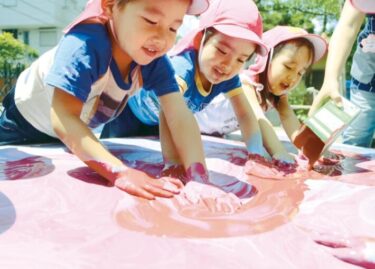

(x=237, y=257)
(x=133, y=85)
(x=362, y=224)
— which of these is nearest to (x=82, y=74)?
(x=133, y=85)

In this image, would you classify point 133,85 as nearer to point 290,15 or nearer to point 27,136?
point 27,136

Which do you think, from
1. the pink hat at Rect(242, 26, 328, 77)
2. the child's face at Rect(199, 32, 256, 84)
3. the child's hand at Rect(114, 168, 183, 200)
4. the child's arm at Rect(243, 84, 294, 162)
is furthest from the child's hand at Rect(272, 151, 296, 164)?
the child's hand at Rect(114, 168, 183, 200)

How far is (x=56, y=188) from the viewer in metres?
1.08

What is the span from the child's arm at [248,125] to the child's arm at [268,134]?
2.5 inches

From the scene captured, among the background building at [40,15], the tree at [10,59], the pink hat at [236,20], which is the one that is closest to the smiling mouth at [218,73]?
the pink hat at [236,20]

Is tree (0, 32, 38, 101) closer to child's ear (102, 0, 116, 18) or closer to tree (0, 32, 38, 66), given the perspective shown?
tree (0, 32, 38, 66)

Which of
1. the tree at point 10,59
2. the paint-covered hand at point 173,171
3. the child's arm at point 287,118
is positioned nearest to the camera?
the paint-covered hand at point 173,171

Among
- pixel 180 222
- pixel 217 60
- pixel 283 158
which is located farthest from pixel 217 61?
pixel 180 222

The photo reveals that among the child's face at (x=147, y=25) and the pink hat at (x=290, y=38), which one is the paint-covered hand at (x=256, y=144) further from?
the child's face at (x=147, y=25)

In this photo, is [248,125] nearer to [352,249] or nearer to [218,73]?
[218,73]

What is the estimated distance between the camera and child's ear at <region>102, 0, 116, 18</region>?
117 centimetres

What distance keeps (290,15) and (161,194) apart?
10.2m

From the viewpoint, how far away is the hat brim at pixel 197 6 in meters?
1.24

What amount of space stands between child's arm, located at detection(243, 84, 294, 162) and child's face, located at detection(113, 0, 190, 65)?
2.25ft
